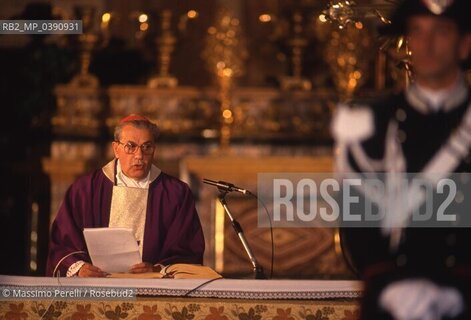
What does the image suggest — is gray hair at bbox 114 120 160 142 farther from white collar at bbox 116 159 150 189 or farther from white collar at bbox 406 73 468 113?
white collar at bbox 406 73 468 113

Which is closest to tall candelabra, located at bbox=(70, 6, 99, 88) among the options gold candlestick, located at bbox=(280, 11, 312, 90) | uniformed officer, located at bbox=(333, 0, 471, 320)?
gold candlestick, located at bbox=(280, 11, 312, 90)

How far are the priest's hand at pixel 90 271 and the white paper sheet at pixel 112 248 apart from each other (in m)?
0.03

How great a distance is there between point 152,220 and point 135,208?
0.12 meters

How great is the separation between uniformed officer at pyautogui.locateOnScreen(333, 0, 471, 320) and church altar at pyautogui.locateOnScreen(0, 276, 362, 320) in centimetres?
185

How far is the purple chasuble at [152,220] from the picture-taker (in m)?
8.87

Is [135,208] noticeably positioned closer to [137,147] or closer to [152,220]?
[152,220]

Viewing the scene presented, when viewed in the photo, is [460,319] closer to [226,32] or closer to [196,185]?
[196,185]

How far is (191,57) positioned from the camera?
47.6ft

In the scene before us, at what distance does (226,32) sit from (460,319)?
7793 mm

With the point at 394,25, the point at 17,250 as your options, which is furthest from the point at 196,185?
the point at 394,25

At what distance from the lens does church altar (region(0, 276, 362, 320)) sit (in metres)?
8.22

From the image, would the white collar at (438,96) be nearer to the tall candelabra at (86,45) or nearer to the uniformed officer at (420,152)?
the uniformed officer at (420,152)

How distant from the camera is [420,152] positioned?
638cm

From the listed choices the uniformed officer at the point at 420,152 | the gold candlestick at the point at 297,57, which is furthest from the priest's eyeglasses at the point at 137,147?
the gold candlestick at the point at 297,57
